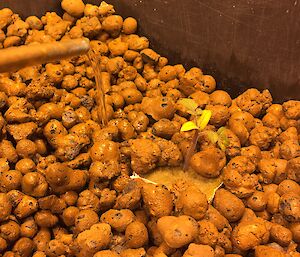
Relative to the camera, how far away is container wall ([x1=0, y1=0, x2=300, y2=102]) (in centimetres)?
199

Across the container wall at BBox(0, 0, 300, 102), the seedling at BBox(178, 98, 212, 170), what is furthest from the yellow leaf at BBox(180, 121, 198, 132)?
the container wall at BBox(0, 0, 300, 102)

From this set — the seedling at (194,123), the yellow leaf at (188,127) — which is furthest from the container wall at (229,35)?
the yellow leaf at (188,127)

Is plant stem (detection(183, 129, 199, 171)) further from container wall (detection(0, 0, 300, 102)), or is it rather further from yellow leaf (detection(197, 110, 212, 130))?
container wall (detection(0, 0, 300, 102))

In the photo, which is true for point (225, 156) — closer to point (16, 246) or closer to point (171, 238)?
point (171, 238)

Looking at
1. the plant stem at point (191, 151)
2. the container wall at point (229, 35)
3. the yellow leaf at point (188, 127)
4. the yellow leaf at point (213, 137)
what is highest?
the container wall at point (229, 35)

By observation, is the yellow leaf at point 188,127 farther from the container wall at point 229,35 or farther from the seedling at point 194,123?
the container wall at point 229,35

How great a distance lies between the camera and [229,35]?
2115mm

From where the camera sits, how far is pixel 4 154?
5.67 ft

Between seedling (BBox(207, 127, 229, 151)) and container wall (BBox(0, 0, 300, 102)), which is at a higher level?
container wall (BBox(0, 0, 300, 102))

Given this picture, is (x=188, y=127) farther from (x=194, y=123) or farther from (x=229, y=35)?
(x=229, y=35)

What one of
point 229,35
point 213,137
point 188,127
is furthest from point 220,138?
point 229,35

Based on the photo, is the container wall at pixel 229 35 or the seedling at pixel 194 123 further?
the container wall at pixel 229 35

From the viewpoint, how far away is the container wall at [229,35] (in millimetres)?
1988

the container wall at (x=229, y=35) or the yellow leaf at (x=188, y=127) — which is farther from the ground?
the container wall at (x=229, y=35)
